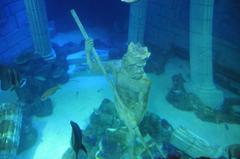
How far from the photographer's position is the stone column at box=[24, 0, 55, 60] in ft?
32.1

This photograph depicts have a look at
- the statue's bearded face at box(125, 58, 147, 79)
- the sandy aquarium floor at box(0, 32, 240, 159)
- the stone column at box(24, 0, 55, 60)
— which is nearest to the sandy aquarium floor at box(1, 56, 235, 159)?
the sandy aquarium floor at box(0, 32, 240, 159)

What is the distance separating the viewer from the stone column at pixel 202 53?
7.87m

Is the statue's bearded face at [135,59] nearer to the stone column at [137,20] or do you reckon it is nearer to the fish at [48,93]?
the fish at [48,93]

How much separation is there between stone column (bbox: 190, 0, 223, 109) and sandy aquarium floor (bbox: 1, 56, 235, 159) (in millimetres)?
848

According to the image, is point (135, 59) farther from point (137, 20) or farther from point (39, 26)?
point (39, 26)

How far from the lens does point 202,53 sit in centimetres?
827

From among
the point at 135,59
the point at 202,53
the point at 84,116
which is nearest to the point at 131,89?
the point at 135,59

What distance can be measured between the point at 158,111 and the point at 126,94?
127 inches

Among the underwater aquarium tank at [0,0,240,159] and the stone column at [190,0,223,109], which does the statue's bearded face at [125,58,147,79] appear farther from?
the stone column at [190,0,223,109]

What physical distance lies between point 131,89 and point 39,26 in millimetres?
6227

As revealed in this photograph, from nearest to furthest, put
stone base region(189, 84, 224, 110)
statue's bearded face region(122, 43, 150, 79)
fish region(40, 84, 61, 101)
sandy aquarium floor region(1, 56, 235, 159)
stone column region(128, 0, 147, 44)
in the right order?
statue's bearded face region(122, 43, 150, 79) < sandy aquarium floor region(1, 56, 235, 159) < stone base region(189, 84, 224, 110) < fish region(40, 84, 61, 101) < stone column region(128, 0, 147, 44)

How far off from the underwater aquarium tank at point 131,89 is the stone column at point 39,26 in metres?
0.04

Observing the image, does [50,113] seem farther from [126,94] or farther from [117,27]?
[117,27]

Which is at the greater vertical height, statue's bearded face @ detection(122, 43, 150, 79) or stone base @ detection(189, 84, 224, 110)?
statue's bearded face @ detection(122, 43, 150, 79)
